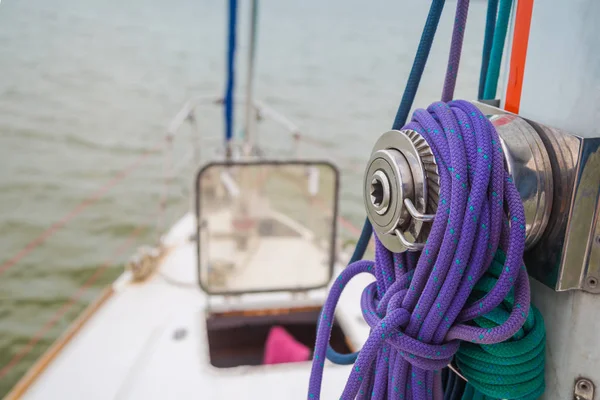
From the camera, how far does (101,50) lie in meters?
11.7

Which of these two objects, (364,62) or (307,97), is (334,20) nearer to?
(364,62)

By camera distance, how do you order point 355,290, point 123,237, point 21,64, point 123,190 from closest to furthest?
point 355,290
point 123,237
point 123,190
point 21,64

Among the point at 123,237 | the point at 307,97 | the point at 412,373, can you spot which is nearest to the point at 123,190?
the point at 123,237

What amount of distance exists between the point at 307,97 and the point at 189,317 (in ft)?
23.2

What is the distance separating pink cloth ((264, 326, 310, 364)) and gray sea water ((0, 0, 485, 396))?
754 mm

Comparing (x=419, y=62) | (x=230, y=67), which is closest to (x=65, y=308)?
(x=230, y=67)

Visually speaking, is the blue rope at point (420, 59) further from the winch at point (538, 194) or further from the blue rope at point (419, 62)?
the winch at point (538, 194)

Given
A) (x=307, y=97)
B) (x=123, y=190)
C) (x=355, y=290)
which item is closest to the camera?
(x=355, y=290)

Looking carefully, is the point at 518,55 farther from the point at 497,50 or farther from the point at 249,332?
the point at 249,332

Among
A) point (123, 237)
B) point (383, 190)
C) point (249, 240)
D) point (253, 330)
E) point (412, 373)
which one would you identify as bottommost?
point (123, 237)

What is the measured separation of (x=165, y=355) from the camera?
188 centimetres

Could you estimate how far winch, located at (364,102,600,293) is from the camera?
468 mm

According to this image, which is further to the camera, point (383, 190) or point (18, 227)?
point (18, 227)

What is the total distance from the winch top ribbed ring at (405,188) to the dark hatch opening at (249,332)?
5.74 ft
